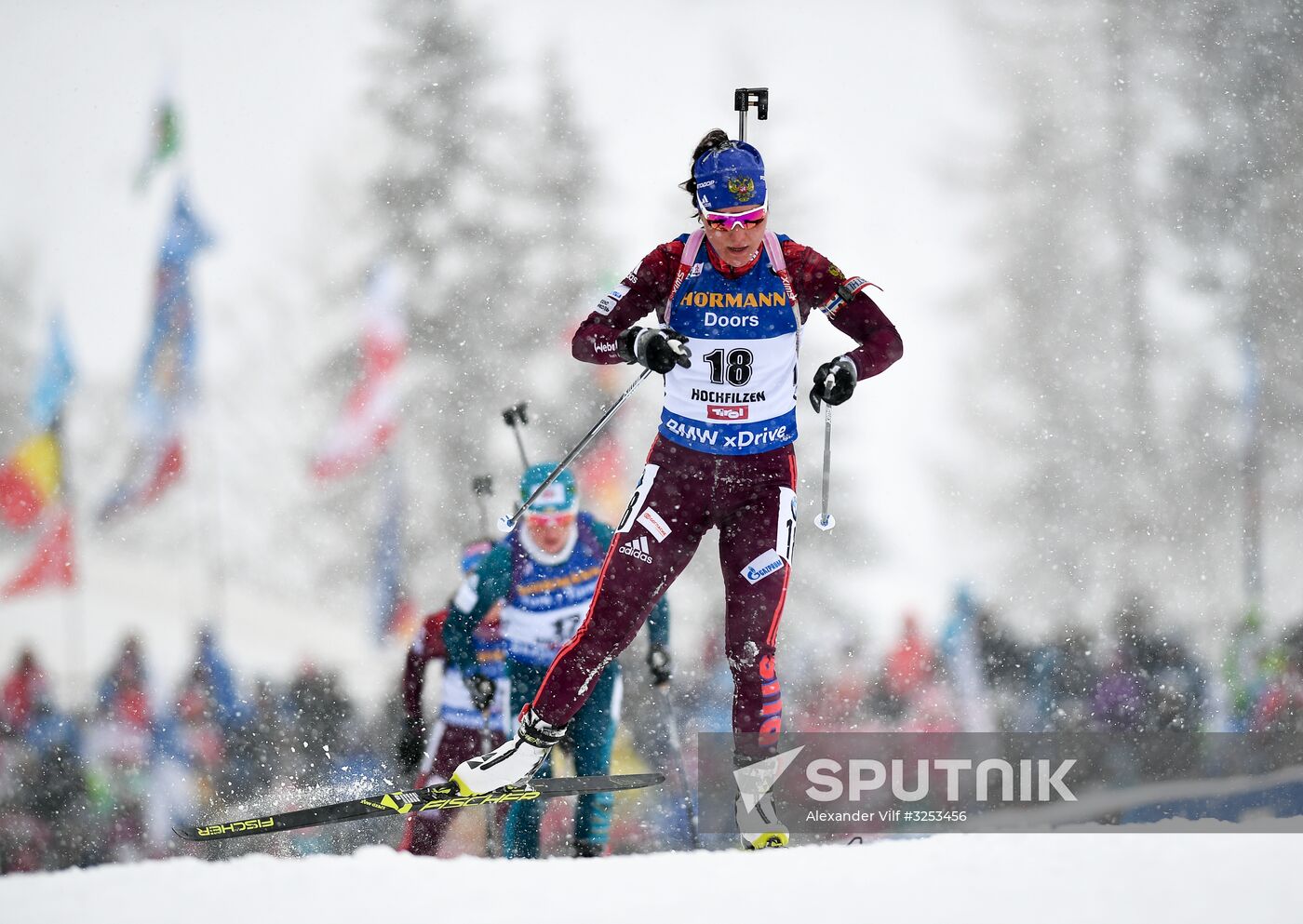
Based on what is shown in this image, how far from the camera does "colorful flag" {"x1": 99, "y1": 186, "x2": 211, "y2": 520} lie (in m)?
12.0

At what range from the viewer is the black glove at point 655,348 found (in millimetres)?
3668

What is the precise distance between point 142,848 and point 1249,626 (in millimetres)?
10393

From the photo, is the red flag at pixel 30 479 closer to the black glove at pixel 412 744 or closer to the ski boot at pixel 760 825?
Result: the black glove at pixel 412 744

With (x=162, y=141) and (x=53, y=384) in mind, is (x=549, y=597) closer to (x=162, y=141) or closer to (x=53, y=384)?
(x=53, y=384)

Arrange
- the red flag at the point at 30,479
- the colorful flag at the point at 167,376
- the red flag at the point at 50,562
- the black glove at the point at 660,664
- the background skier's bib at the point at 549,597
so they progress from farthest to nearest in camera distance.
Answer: the red flag at the point at 50,562 → the red flag at the point at 30,479 → the colorful flag at the point at 167,376 → the background skier's bib at the point at 549,597 → the black glove at the point at 660,664

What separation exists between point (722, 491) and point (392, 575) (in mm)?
8341

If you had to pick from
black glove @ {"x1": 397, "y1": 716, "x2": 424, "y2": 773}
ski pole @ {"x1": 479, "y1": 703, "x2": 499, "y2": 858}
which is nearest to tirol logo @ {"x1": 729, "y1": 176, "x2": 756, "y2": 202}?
ski pole @ {"x1": 479, "y1": 703, "x2": 499, "y2": 858}

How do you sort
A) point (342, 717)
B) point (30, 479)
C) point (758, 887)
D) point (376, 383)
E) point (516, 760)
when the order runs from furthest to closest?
point (30, 479) → point (376, 383) → point (342, 717) → point (516, 760) → point (758, 887)

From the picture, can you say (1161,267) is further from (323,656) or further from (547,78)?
(323,656)

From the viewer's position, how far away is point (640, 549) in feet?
12.6

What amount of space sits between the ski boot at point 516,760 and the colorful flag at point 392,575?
24.7 ft

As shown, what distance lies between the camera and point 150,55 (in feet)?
43.8

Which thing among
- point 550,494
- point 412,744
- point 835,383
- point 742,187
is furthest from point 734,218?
point 412,744

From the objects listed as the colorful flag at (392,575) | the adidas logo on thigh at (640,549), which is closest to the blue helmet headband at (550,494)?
the adidas logo on thigh at (640,549)
